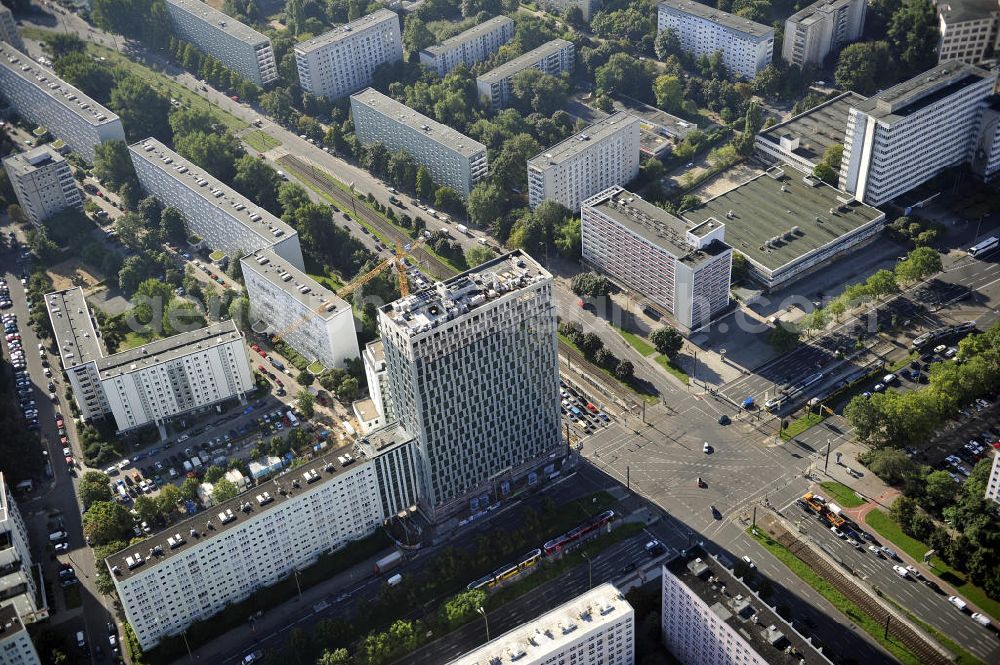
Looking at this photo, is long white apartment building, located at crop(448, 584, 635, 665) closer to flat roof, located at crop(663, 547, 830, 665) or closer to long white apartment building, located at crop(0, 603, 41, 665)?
flat roof, located at crop(663, 547, 830, 665)

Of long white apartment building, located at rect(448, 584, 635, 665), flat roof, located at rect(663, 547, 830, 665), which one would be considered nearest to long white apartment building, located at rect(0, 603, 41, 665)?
long white apartment building, located at rect(448, 584, 635, 665)

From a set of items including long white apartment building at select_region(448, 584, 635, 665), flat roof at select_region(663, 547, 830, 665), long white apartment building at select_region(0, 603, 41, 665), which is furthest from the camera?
long white apartment building at select_region(0, 603, 41, 665)

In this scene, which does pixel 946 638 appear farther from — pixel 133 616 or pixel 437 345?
pixel 133 616

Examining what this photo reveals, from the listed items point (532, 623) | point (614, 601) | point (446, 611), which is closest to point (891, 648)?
point (614, 601)

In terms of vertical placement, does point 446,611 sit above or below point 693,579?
below

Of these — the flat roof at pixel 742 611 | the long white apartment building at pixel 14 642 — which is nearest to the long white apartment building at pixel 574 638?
the flat roof at pixel 742 611

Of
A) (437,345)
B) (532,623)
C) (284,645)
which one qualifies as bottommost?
(284,645)

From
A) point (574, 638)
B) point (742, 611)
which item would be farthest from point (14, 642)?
point (742, 611)
